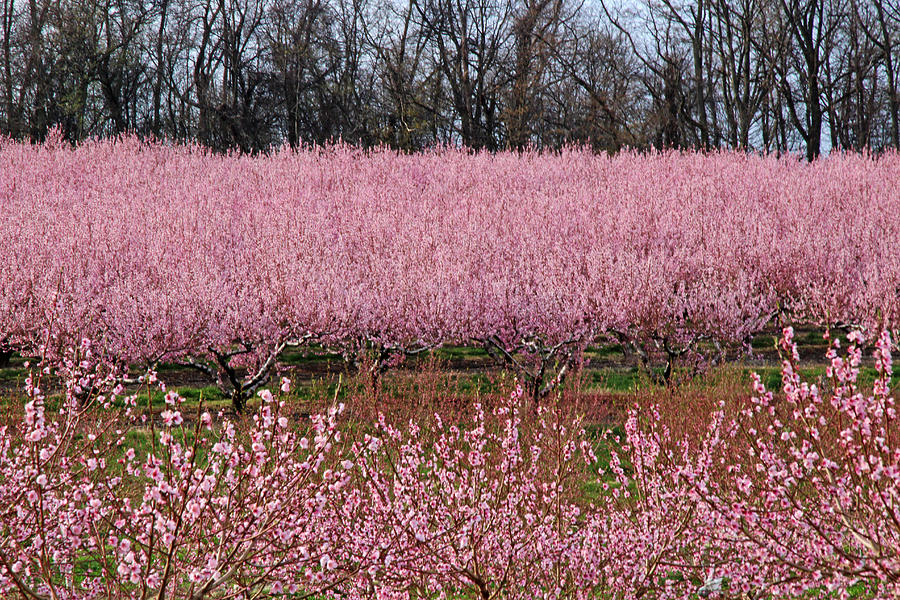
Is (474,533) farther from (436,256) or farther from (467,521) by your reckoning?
(436,256)

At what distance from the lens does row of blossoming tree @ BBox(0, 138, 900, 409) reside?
1052 centimetres

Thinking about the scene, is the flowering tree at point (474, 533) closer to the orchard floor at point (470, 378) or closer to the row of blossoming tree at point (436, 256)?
the orchard floor at point (470, 378)

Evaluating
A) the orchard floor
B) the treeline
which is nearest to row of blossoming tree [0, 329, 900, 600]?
the orchard floor

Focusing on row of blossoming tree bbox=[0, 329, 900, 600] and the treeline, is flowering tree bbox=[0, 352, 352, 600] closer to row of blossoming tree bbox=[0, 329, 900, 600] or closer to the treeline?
row of blossoming tree bbox=[0, 329, 900, 600]

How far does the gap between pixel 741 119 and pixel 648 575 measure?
→ 68.5 ft

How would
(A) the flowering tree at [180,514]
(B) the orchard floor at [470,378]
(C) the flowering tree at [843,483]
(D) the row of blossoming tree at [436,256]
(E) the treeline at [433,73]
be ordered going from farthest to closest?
(E) the treeline at [433,73], (D) the row of blossoming tree at [436,256], (B) the orchard floor at [470,378], (C) the flowering tree at [843,483], (A) the flowering tree at [180,514]

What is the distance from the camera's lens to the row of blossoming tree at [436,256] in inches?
414

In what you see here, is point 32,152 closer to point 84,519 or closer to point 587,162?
point 587,162

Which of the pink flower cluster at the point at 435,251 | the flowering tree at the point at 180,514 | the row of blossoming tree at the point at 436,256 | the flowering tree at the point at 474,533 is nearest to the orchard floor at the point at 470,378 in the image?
the row of blossoming tree at the point at 436,256

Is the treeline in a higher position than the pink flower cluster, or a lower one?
higher

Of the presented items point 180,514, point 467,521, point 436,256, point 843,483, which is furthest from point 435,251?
point 180,514

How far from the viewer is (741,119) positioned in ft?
74.1

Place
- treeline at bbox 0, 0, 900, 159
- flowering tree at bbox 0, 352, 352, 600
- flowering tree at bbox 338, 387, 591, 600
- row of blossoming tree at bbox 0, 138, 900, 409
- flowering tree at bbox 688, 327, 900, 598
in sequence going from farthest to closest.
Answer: treeline at bbox 0, 0, 900, 159, row of blossoming tree at bbox 0, 138, 900, 409, flowering tree at bbox 338, 387, 591, 600, flowering tree at bbox 688, 327, 900, 598, flowering tree at bbox 0, 352, 352, 600

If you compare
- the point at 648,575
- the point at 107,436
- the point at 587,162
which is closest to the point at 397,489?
the point at 648,575
